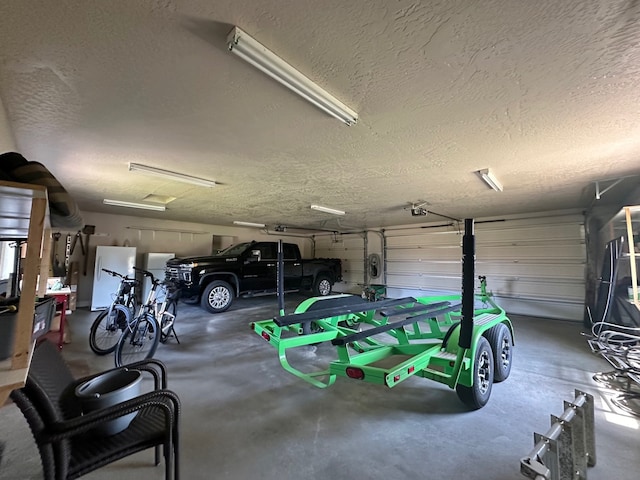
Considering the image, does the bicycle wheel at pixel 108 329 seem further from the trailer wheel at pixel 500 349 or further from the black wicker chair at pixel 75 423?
the trailer wheel at pixel 500 349

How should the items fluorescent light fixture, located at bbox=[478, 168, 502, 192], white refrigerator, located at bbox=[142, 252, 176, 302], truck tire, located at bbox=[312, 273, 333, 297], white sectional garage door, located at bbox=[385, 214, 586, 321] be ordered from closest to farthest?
fluorescent light fixture, located at bbox=[478, 168, 502, 192] < white sectional garage door, located at bbox=[385, 214, 586, 321] < white refrigerator, located at bbox=[142, 252, 176, 302] < truck tire, located at bbox=[312, 273, 333, 297]

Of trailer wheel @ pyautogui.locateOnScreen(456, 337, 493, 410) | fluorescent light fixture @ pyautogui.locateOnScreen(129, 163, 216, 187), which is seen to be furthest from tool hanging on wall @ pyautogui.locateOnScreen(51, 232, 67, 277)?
trailer wheel @ pyautogui.locateOnScreen(456, 337, 493, 410)

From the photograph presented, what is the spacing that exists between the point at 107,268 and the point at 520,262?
36.2 ft

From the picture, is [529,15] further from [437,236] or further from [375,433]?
[437,236]

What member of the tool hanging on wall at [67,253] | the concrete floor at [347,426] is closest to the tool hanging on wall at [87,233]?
the tool hanging on wall at [67,253]

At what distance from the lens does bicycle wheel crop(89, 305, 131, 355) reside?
369cm

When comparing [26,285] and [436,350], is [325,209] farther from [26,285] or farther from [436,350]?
[26,285]

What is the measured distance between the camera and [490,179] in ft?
12.4

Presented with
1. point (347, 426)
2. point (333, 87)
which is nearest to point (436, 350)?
point (347, 426)

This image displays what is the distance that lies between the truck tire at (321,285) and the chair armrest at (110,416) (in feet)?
25.6

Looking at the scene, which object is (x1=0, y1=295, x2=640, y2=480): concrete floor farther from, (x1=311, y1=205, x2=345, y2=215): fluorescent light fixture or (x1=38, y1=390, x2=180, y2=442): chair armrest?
(x1=311, y1=205, x2=345, y2=215): fluorescent light fixture

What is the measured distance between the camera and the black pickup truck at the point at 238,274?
6.46 m

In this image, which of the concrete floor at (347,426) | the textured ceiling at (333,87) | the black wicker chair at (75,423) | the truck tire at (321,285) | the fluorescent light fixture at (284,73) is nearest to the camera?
the black wicker chair at (75,423)

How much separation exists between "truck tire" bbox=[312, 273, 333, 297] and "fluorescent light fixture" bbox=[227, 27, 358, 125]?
299 inches
